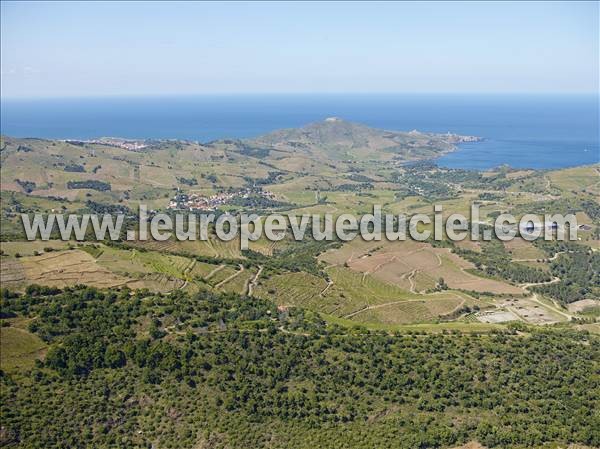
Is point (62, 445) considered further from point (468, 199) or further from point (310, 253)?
point (468, 199)

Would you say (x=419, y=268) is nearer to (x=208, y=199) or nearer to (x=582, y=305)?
(x=582, y=305)

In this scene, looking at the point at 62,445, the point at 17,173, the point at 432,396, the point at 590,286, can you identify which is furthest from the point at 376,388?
the point at 17,173

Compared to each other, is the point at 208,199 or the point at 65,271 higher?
the point at 65,271

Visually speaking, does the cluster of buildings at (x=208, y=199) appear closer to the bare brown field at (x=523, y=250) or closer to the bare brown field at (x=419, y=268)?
the bare brown field at (x=419, y=268)

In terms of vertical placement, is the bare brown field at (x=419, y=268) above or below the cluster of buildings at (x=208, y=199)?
below

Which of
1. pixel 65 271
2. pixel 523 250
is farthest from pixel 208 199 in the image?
pixel 65 271

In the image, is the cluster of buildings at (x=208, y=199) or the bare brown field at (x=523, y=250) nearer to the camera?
the bare brown field at (x=523, y=250)

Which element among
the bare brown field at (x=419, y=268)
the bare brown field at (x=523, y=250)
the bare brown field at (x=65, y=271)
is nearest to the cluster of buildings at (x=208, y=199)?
the bare brown field at (x=419, y=268)

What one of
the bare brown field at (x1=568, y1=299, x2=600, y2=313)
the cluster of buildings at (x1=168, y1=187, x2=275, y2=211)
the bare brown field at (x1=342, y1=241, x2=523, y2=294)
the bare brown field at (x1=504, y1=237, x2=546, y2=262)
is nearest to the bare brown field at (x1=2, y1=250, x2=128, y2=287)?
the bare brown field at (x1=342, y1=241, x2=523, y2=294)
